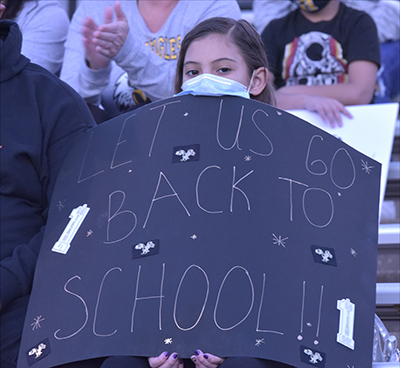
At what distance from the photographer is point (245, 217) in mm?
1184

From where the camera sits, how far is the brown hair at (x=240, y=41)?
1615 millimetres

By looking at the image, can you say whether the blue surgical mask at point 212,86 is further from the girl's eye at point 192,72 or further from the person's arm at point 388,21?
the person's arm at point 388,21

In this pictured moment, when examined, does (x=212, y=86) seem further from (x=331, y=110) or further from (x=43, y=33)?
(x=43, y=33)

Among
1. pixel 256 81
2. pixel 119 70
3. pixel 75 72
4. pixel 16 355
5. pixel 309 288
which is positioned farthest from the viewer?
pixel 119 70

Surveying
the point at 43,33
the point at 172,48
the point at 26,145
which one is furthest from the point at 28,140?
the point at 43,33

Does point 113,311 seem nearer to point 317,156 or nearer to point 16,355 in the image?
point 16,355

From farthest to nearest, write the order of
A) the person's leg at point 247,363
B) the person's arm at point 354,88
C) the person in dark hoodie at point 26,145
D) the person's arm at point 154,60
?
1. the person's arm at point 354,88
2. the person's arm at point 154,60
3. the person in dark hoodie at point 26,145
4. the person's leg at point 247,363

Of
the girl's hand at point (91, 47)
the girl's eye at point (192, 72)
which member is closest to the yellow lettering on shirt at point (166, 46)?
the girl's hand at point (91, 47)

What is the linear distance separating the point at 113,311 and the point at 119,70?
1.50 meters

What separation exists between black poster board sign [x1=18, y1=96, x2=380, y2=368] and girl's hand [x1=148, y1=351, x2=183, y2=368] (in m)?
0.02

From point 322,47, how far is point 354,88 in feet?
0.79

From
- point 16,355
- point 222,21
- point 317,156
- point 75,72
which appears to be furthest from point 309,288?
point 75,72

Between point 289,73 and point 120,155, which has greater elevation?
point 289,73

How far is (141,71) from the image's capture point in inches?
77.1
